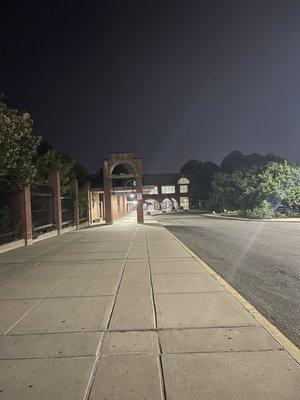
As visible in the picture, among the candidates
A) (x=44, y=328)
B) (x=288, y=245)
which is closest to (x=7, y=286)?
(x=44, y=328)

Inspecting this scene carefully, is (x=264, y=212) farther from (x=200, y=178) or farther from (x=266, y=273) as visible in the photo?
(x=200, y=178)

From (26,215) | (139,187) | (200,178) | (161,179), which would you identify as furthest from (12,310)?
(161,179)

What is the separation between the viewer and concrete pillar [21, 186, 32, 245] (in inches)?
716

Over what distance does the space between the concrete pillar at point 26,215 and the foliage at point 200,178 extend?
291ft

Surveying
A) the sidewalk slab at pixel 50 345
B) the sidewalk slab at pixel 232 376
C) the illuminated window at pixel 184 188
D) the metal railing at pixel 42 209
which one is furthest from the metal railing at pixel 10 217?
the illuminated window at pixel 184 188

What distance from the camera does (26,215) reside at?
60.4ft

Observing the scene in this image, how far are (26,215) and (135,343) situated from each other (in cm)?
1428

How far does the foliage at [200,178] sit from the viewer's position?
353ft

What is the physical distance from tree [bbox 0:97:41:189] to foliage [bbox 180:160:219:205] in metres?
91.5

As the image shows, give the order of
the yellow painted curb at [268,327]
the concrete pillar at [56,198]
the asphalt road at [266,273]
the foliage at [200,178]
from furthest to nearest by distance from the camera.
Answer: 1. the foliage at [200,178]
2. the concrete pillar at [56,198]
3. the asphalt road at [266,273]
4. the yellow painted curb at [268,327]

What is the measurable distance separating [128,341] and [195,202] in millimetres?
108111

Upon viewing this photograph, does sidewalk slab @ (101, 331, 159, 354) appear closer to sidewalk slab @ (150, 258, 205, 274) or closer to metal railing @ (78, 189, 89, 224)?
sidewalk slab @ (150, 258, 205, 274)

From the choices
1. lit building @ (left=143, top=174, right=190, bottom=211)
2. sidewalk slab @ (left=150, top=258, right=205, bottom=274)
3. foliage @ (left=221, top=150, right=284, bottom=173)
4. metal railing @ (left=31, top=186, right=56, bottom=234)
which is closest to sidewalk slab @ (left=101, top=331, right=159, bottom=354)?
sidewalk slab @ (left=150, top=258, right=205, bottom=274)

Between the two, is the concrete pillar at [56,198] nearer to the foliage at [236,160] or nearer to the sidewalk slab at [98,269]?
the sidewalk slab at [98,269]
